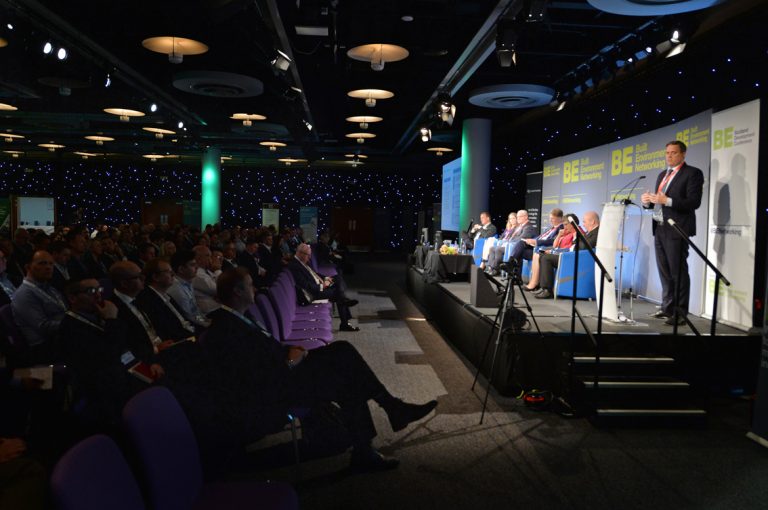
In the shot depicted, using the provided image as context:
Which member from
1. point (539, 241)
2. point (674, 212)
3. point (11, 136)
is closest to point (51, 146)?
point (11, 136)

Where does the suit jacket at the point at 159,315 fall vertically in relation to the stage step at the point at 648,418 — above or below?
above

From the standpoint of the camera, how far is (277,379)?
2816 millimetres

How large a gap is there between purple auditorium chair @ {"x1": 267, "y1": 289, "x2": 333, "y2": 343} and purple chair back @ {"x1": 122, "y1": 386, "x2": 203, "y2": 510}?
7.95 ft

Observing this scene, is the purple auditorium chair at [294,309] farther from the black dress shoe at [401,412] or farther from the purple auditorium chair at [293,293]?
the black dress shoe at [401,412]

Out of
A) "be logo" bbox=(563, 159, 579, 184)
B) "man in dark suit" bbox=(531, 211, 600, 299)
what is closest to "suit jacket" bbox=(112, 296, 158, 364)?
"man in dark suit" bbox=(531, 211, 600, 299)

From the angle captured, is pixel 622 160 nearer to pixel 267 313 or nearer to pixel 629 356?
pixel 629 356

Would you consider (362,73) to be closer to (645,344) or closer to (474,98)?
(474,98)

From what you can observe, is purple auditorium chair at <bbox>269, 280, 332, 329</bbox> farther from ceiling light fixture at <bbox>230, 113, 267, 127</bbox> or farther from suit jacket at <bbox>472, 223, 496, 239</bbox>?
ceiling light fixture at <bbox>230, 113, 267, 127</bbox>

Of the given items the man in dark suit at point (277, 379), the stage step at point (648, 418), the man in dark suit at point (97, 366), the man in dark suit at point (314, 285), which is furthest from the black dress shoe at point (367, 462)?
the man in dark suit at point (314, 285)

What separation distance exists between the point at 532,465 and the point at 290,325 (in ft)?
7.91

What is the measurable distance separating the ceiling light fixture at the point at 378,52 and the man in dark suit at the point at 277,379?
4.36 meters

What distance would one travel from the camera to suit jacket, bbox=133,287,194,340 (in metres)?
3.75

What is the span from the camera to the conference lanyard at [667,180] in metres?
5.26

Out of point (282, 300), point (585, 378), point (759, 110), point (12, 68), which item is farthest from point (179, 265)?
point (12, 68)
